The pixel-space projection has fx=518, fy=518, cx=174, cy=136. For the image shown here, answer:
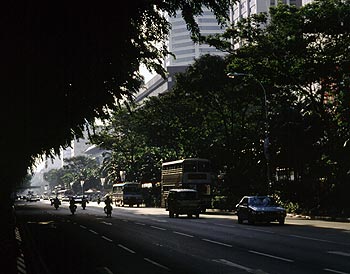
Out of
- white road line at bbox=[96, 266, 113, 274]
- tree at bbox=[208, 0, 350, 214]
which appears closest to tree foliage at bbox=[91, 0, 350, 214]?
tree at bbox=[208, 0, 350, 214]

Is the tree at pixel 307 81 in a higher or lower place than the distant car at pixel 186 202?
higher

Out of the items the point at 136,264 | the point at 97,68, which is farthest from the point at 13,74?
the point at 136,264

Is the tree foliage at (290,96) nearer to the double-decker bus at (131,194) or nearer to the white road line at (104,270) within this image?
the white road line at (104,270)

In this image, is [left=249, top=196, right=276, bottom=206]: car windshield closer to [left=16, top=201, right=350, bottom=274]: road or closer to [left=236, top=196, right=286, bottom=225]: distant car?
[left=236, top=196, right=286, bottom=225]: distant car

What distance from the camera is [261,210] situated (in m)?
27.0

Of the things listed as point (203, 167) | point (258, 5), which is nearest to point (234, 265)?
point (203, 167)

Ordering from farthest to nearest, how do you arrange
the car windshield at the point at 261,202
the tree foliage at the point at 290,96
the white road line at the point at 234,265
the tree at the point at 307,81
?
the tree foliage at the point at 290,96 < the tree at the point at 307,81 < the car windshield at the point at 261,202 < the white road line at the point at 234,265

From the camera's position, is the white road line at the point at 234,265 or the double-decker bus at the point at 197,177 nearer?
the white road line at the point at 234,265

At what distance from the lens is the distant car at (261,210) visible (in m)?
26.9

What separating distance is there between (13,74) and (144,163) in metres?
72.7

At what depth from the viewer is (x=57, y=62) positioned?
768 cm

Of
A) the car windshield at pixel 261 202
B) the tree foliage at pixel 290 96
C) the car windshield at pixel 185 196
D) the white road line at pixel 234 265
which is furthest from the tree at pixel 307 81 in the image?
the white road line at pixel 234 265

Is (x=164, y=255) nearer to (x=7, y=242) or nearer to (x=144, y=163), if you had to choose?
(x=7, y=242)

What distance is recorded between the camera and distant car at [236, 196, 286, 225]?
2691 centimetres
